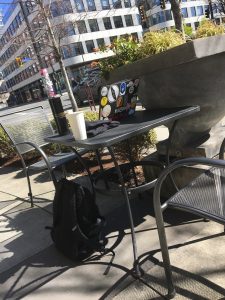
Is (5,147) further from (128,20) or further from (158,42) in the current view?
(128,20)

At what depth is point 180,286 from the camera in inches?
90.4

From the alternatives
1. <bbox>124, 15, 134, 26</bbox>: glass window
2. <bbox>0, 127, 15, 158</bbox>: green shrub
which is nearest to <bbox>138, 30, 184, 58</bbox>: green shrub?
<bbox>0, 127, 15, 158</bbox>: green shrub

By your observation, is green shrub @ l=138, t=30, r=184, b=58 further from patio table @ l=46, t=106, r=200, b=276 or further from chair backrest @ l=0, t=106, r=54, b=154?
chair backrest @ l=0, t=106, r=54, b=154

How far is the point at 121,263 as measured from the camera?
2709 mm

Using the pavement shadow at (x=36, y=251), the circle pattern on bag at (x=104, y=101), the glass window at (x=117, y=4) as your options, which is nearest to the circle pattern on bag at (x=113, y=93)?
the circle pattern on bag at (x=104, y=101)

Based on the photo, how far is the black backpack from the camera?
281cm

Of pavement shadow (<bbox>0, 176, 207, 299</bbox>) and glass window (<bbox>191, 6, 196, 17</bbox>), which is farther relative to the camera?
glass window (<bbox>191, 6, 196, 17</bbox>)

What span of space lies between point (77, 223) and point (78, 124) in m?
0.82

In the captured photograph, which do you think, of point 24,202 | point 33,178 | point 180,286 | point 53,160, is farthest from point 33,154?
point 180,286

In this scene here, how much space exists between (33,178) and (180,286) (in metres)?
3.65

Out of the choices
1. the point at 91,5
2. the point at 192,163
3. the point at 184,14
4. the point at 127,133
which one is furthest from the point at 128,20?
the point at 192,163

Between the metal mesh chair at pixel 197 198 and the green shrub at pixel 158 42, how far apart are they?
1.49m

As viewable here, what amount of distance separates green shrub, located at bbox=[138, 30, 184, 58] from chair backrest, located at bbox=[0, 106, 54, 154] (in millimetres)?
2201

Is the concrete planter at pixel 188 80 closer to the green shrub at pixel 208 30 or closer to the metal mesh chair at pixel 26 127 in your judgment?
the green shrub at pixel 208 30
